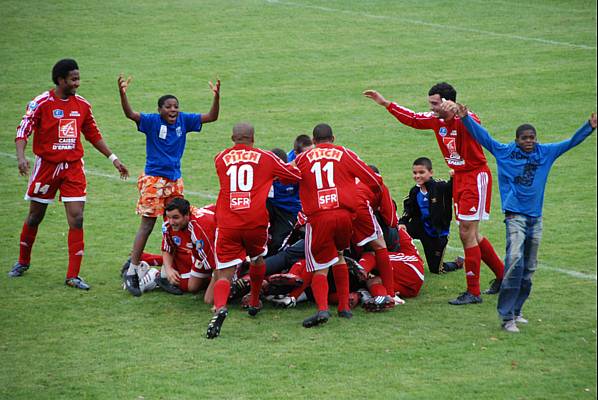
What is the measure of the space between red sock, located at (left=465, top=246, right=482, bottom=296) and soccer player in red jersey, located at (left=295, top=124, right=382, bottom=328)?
126cm

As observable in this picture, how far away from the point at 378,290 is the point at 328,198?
122 cm

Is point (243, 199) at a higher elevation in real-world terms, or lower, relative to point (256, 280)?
higher

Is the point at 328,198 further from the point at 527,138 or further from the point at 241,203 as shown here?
the point at 527,138

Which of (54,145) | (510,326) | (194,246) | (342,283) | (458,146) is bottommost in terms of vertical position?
(510,326)

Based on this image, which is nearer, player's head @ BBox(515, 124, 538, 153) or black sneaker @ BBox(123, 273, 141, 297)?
player's head @ BBox(515, 124, 538, 153)

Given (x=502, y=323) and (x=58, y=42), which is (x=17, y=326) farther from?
(x=58, y=42)

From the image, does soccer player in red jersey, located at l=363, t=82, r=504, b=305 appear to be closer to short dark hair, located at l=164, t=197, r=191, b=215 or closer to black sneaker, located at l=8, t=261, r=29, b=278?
short dark hair, located at l=164, t=197, r=191, b=215

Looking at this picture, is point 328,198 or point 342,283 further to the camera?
point 342,283

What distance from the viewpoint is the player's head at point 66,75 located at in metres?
10.6

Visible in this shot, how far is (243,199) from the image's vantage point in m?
9.44

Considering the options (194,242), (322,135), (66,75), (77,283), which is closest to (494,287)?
(322,135)

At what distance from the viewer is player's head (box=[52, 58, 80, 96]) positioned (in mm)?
10609

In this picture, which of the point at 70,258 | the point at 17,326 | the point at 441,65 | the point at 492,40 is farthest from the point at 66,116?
the point at 492,40

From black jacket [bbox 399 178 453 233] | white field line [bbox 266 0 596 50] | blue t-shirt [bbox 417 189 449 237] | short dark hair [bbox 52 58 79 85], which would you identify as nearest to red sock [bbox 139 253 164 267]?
short dark hair [bbox 52 58 79 85]
